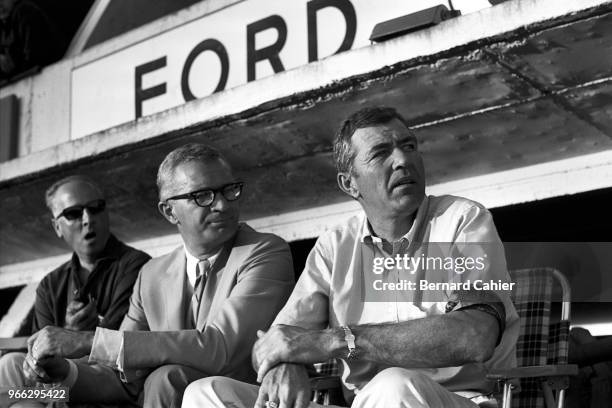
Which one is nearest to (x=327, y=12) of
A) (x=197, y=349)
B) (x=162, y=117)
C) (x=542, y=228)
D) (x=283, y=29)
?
(x=283, y=29)

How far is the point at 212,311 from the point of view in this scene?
3.14 meters

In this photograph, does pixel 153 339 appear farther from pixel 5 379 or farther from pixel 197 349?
pixel 5 379

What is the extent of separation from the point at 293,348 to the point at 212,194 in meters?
1.03

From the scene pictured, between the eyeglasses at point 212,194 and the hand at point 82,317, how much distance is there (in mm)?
784

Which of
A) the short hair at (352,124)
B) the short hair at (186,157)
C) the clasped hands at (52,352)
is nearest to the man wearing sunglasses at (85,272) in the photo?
the clasped hands at (52,352)

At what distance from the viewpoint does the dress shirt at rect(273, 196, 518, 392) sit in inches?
99.5

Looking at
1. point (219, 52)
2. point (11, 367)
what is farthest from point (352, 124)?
point (219, 52)

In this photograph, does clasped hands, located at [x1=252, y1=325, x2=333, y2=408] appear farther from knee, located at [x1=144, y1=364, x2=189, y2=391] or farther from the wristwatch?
knee, located at [x1=144, y1=364, x2=189, y2=391]

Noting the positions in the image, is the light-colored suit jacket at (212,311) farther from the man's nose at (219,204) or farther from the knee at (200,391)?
the knee at (200,391)

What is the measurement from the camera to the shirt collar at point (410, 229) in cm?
268

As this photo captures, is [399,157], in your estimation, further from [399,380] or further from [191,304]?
[191,304]

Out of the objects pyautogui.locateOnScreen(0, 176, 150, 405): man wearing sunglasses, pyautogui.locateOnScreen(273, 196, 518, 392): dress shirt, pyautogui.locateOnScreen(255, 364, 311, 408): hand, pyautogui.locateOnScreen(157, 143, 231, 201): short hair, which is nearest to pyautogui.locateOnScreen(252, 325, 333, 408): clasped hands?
pyautogui.locateOnScreen(255, 364, 311, 408): hand

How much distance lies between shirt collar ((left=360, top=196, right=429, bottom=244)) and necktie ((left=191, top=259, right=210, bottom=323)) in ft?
2.42

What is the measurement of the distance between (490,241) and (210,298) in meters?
1.13
